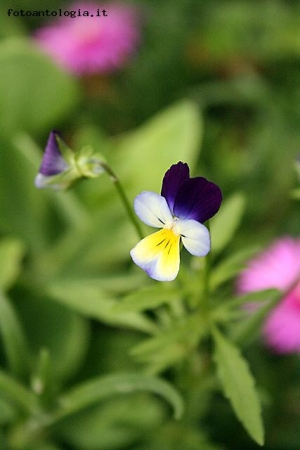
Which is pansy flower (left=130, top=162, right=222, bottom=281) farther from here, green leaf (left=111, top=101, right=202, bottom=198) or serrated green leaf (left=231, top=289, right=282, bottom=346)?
green leaf (left=111, top=101, right=202, bottom=198)

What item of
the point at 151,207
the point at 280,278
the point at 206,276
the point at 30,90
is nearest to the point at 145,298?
the point at 206,276

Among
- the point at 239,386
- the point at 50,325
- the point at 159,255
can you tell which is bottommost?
the point at 50,325

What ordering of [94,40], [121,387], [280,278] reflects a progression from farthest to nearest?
[94,40] < [280,278] < [121,387]

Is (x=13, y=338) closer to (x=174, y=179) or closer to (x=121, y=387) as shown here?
(x=121, y=387)

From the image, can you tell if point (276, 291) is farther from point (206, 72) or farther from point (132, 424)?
point (206, 72)

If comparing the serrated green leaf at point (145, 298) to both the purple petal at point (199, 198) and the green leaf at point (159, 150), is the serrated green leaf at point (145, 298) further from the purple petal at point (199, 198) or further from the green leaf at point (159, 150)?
the green leaf at point (159, 150)

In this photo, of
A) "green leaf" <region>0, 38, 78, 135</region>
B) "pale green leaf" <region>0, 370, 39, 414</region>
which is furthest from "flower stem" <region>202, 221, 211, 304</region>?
"green leaf" <region>0, 38, 78, 135</region>

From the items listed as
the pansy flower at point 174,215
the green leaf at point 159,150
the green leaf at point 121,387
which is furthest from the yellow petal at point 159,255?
the green leaf at point 159,150
